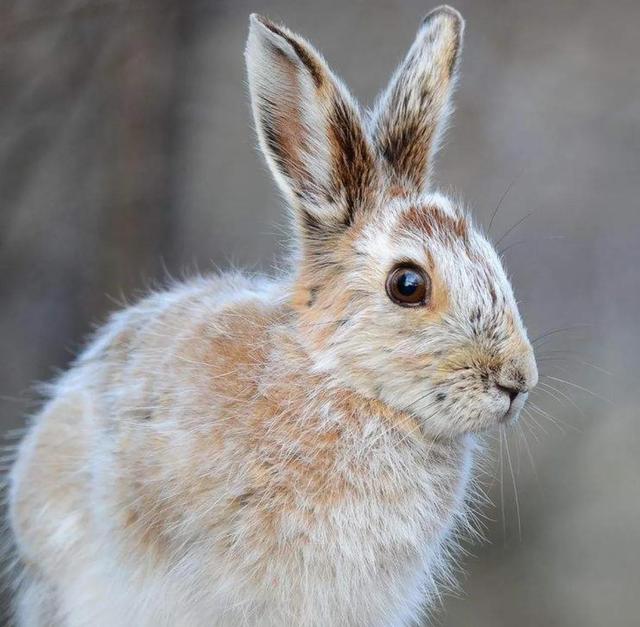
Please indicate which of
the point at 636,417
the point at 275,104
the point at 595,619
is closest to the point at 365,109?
the point at 275,104

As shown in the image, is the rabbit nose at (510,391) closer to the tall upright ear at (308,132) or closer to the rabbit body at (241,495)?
the rabbit body at (241,495)

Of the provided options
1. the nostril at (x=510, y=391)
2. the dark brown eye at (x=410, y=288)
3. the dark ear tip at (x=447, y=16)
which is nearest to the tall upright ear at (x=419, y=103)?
the dark ear tip at (x=447, y=16)

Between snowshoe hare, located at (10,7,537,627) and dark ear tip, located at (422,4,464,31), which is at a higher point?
dark ear tip, located at (422,4,464,31)

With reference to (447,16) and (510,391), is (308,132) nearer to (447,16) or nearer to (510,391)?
(447,16)

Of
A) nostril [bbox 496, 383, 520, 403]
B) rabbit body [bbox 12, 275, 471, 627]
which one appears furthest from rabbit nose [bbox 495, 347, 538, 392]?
rabbit body [bbox 12, 275, 471, 627]

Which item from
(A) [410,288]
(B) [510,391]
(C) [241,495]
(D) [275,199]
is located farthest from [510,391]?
(D) [275,199]

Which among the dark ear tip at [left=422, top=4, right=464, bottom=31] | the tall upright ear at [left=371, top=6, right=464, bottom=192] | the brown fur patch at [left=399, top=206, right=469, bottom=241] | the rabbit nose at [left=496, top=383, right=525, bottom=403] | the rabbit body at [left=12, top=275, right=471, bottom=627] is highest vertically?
the dark ear tip at [left=422, top=4, right=464, bottom=31]

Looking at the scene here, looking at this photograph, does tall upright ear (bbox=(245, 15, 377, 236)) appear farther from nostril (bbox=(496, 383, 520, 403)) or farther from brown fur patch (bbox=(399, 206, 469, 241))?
nostril (bbox=(496, 383, 520, 403))
